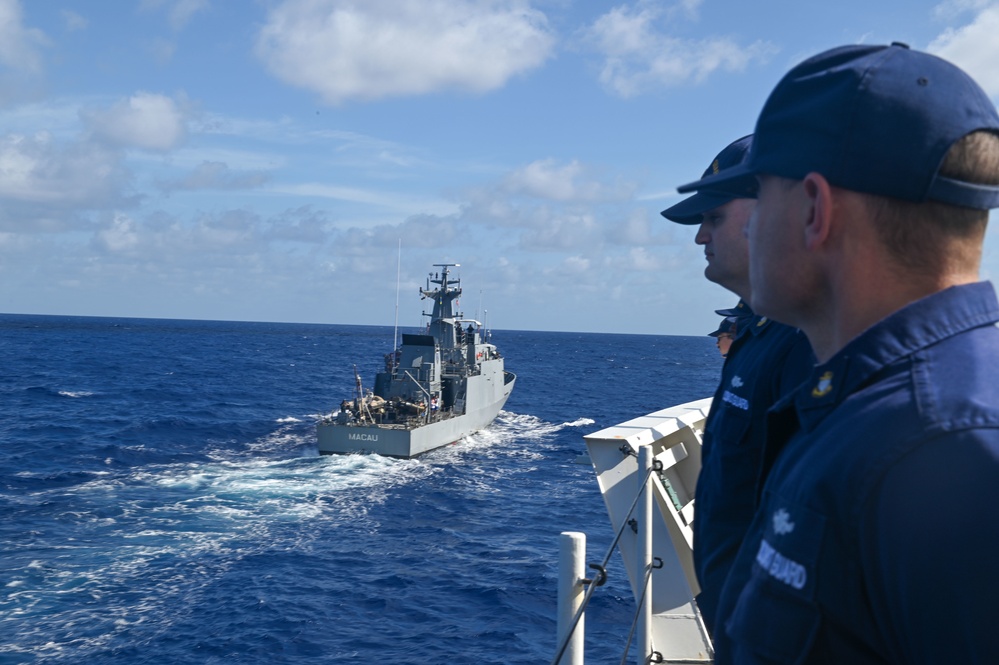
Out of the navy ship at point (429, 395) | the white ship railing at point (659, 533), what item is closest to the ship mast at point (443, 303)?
the navy ship at point (429, 395)

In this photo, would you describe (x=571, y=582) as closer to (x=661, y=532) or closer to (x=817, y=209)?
(x=817, y=209)

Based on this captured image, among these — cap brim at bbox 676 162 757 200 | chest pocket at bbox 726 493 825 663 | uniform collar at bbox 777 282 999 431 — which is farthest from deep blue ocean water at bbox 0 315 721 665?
uniform collar at bbox 777 282 999 431

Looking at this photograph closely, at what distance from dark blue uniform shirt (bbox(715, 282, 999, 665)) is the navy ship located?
83.9 ft

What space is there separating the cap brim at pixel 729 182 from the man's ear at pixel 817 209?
13 centimetres

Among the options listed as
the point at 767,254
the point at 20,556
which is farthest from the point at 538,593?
the point at 767,254

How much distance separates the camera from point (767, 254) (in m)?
1.33

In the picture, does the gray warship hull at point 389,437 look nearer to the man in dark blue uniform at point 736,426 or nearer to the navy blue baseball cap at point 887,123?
the man in dark blue uniform at point 736,426

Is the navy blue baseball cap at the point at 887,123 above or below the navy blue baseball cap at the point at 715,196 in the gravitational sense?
below

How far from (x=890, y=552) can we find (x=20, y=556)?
17.3 meters

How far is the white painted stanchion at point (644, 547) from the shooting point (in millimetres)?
3877

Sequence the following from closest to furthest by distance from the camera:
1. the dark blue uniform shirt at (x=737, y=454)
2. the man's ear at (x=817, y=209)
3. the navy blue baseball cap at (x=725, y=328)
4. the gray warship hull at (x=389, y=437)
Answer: the man's ear at (x=817, y=209) → the dark blue uniform shirt at (x=737, y=454) → the navy blue baseball cap at (x=725, y=328) → the gray warship hull at (x=389, y=437)

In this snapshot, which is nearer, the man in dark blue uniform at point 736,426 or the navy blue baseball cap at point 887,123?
the navy blue baseball cap at point 887,123

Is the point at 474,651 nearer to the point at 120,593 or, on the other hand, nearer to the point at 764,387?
the point at 120,593

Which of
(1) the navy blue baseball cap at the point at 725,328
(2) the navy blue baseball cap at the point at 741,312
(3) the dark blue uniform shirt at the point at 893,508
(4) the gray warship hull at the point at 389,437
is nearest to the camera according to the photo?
(3) the dark blue uniform shirt at the point at 893,508
